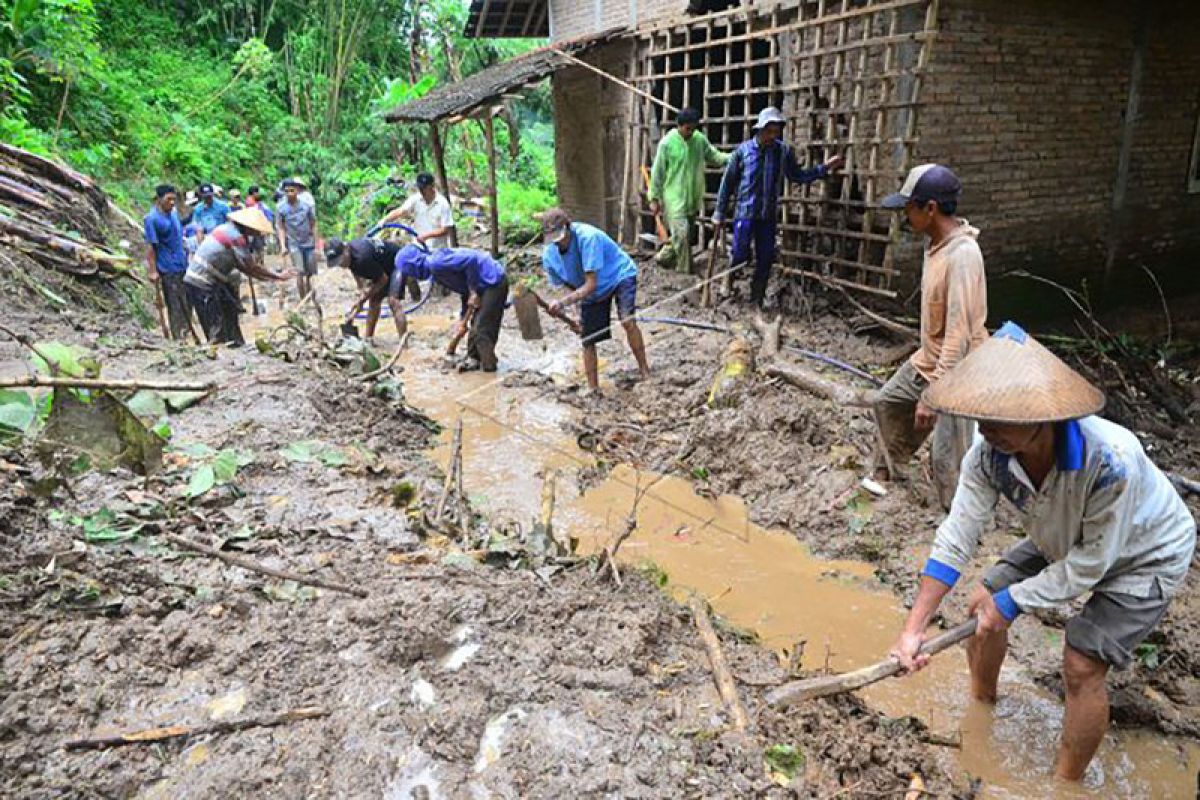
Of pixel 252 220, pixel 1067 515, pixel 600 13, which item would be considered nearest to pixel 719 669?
pixel 1067 515

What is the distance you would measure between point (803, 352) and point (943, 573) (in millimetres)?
4437

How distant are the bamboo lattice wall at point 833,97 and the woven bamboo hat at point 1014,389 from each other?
5112mm

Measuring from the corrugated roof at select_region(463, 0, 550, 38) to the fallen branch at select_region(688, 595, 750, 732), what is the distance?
12.7 metres

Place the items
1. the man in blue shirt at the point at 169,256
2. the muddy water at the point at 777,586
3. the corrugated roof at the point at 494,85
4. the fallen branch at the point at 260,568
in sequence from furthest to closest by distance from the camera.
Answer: the corrugated roof at the point at 494,85 < the man in blue shirt at the point at 169,256 < the fallen branch at the point at 260,568 < the muddy water at the point at 777,586

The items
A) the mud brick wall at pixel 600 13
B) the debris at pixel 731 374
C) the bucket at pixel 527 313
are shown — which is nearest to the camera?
the debris at pixel 731 374

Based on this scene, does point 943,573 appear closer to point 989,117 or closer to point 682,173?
point 989,117

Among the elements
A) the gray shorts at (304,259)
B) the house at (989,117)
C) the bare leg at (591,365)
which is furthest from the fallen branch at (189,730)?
the gray shorts at (304,259)

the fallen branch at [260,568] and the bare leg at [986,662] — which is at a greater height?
the fallen branch at [260,568]

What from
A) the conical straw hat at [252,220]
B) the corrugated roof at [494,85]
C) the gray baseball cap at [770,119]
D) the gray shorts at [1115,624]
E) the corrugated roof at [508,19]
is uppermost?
the corrugated roof at [508,19]

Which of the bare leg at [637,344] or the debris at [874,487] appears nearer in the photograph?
the debris at [874,487]

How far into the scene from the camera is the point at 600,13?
11500 millimetres

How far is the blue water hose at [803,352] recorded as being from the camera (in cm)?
620

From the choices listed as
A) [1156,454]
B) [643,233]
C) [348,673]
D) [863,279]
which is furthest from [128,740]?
[643,233]

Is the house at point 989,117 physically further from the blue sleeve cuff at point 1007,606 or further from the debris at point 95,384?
the debris at point 95,384
